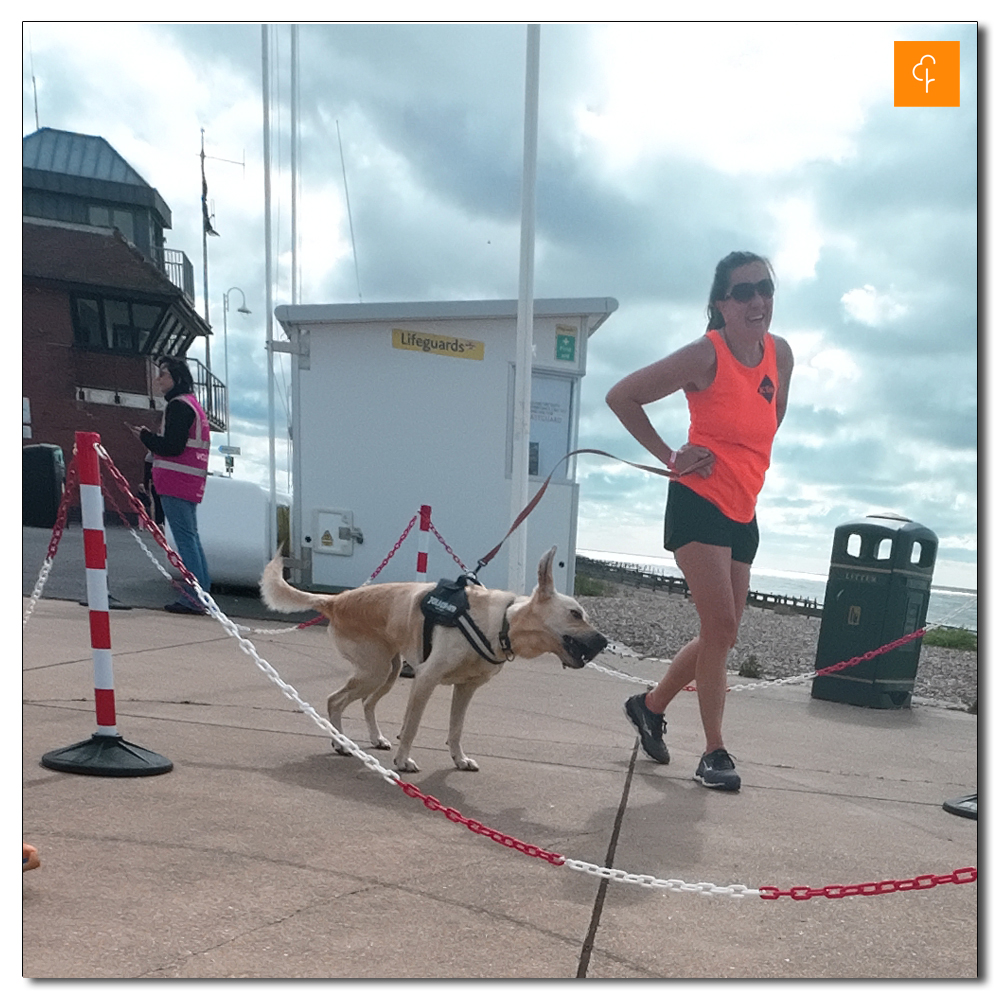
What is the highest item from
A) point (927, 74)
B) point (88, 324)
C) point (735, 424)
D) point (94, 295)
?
point (927, 74)

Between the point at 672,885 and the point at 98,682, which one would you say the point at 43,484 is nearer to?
the point at 98,682

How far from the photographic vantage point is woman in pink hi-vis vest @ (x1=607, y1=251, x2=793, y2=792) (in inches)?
99.3

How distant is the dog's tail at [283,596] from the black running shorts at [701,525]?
1.53 meters

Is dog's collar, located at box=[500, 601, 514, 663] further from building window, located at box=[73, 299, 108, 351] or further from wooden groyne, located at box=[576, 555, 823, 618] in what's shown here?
building window, located at box=[73, 299, 108, 351]

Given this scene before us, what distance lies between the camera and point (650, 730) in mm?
3395

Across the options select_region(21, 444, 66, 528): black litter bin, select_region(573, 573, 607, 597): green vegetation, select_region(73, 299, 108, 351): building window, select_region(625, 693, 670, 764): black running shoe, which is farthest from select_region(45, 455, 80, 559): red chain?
select_region(573, 573, 607, 597): green vegetation

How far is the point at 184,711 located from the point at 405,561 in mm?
3295

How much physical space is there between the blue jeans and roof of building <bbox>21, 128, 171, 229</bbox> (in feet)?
9.33

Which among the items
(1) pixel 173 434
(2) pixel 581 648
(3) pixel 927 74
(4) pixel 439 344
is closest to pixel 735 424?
(2) pixel 581 648

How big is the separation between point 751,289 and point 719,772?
74.2 inches

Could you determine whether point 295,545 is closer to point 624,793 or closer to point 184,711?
point 184,711

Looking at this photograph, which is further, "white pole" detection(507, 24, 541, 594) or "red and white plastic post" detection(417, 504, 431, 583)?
"red and white plastic post" detection(417, 504, 431, 583)

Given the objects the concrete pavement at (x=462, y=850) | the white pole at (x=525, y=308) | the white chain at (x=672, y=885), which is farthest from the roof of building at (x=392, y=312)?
the white chain at (x=672, y=885)

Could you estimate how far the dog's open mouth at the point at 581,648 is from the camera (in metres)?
2.82
